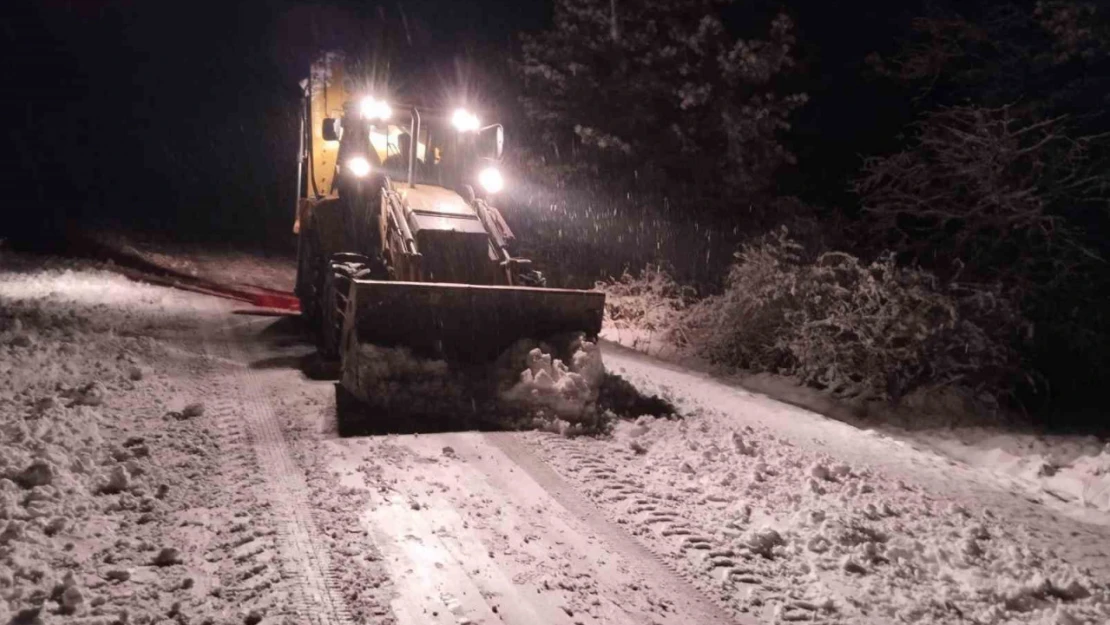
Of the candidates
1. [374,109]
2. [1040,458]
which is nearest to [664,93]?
[374,109]

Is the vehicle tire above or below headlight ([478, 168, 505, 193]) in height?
below

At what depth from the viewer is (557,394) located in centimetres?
725

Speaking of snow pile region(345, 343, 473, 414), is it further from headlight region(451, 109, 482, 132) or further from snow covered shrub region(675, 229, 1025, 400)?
snow covered shrub region(675, 229, 1025, 400)

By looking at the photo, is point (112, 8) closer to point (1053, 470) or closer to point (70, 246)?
point (70, 246)

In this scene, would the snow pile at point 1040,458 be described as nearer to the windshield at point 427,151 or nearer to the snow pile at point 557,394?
the snow pile at point 557,394

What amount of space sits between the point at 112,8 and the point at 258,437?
3900 centimetres

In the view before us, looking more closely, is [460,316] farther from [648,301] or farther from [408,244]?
[648,301]

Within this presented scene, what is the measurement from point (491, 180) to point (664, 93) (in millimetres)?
8170

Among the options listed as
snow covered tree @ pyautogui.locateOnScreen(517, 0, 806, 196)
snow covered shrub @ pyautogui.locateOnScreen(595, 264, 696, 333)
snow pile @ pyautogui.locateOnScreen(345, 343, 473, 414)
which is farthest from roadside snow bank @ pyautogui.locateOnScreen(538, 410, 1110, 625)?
snow covered tree @ pyautogui.locateOnScreen(517, 0, 806, 196)

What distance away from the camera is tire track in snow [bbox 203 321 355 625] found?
12.6 ft

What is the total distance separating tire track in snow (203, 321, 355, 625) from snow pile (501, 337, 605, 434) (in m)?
2.17

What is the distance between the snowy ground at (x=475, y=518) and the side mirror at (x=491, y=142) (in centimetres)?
407

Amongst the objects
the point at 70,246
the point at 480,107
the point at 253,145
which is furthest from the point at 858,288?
the point at 253,145

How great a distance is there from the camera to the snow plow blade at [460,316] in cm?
739
